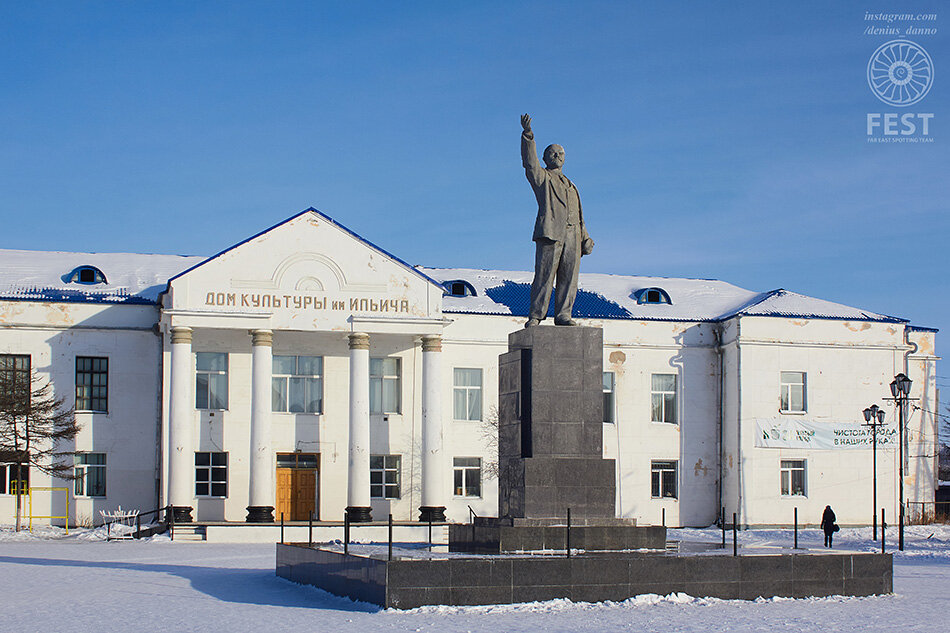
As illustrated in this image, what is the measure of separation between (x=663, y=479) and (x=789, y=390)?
5.45m

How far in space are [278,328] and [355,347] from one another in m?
2.47

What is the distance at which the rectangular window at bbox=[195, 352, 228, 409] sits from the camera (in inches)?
1551

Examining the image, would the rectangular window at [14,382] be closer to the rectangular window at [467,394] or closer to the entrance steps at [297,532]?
the entrance steps at [297,532]

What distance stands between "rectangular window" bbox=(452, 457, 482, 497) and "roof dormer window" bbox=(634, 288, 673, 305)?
918 cm

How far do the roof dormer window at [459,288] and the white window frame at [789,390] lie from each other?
11459 millimetres

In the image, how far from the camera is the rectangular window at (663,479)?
43219 mm

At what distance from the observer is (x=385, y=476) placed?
4097 cm

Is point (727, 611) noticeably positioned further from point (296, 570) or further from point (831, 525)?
point (831, 525)

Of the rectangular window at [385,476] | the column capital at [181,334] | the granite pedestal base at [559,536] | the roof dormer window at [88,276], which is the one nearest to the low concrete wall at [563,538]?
the granite pedestal base at [559,536]

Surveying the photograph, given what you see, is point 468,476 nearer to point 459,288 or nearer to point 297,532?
point 459,288

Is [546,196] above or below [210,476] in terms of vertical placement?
above

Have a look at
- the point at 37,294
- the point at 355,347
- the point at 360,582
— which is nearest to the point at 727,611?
the point at 360,582

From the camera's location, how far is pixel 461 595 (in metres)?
14.6

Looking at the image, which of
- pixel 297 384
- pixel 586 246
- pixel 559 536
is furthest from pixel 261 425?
pixel 559 536
